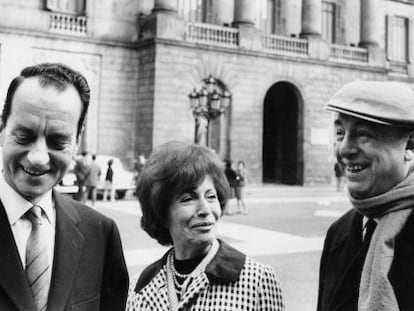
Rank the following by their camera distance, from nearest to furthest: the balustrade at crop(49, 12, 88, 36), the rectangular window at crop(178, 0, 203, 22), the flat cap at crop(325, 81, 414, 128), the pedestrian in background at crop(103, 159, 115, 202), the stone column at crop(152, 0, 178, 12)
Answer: the flat cap at crop(325, 81, 414, 128) → the pedestrian in background at crop(103, 159, 115, 202) → the balustrade at crop(49, 12, 88, 36) → the stone column at crop(152, 0, 178, 12) → the rectangular window at crop(178, 0, 203, 22)

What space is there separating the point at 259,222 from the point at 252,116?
46.1ft

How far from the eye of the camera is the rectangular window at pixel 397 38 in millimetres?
35688

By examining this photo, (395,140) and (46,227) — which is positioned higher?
(395,140)

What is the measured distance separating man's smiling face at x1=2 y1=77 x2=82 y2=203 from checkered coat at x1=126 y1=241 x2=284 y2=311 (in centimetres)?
91

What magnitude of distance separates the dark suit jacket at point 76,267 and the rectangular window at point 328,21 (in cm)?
3263

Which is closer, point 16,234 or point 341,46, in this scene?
point 16,234

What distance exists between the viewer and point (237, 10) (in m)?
27.9

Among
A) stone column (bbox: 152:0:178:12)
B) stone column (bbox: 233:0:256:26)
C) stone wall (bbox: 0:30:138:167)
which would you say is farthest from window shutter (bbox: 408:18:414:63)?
stone wall (bbox: 0:30:138:167)

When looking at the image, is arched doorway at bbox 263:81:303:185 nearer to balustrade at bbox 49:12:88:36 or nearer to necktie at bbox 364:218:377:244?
balustrade at bbox 49:12:88:36

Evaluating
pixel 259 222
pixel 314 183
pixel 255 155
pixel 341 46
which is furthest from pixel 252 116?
pixel 259 222

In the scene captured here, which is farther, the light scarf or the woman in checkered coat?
the woman in checkered coat

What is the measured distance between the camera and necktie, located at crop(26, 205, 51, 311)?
2061 mm

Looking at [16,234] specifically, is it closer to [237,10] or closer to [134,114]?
[134,114]

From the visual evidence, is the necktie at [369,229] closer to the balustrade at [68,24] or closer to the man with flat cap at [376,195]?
the man with flat cap at [376,195]
